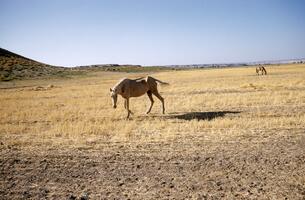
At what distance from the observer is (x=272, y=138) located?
9.31 m

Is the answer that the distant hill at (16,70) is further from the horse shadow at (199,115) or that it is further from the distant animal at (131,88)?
the horse shadow at (199,115)

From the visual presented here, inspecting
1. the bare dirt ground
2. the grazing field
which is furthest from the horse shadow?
the bare dirt ground

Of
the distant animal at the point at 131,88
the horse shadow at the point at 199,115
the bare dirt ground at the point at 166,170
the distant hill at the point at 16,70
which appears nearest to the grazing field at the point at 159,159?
the bare dirt ground at the point at 166,170

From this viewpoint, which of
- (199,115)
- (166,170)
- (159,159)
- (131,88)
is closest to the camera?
(166,170)

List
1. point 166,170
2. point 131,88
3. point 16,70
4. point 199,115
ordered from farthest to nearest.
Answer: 1. point 16,70
2. point 131,88
3. point 199,115
4. point 166,170

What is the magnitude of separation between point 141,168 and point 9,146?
4.83 meters

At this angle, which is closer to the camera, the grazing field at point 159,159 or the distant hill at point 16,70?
the grazing field at point 159,159

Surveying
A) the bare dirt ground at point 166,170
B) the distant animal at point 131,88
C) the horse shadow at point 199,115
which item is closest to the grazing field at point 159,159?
the bare dirt ground at point 166,170

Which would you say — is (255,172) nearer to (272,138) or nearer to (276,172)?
(276,172)

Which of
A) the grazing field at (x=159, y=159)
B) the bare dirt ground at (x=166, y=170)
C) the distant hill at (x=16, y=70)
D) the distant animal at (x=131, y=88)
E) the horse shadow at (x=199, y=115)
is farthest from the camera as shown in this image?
the distant hill at (x=16, y=70)

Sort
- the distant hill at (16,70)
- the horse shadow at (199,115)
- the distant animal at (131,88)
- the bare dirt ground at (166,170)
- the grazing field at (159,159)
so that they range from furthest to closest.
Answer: the distant hill at (16,70) < the distant animal at (131,88) < the horse shadow at (199,115) < the grazing field at (159,159) < the bare dirt ground at (166,170)

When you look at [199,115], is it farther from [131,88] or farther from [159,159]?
[159,159]

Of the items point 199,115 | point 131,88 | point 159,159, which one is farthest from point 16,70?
point 159,159

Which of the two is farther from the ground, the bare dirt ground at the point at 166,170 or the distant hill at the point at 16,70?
the distant hill at the point at 16,70
